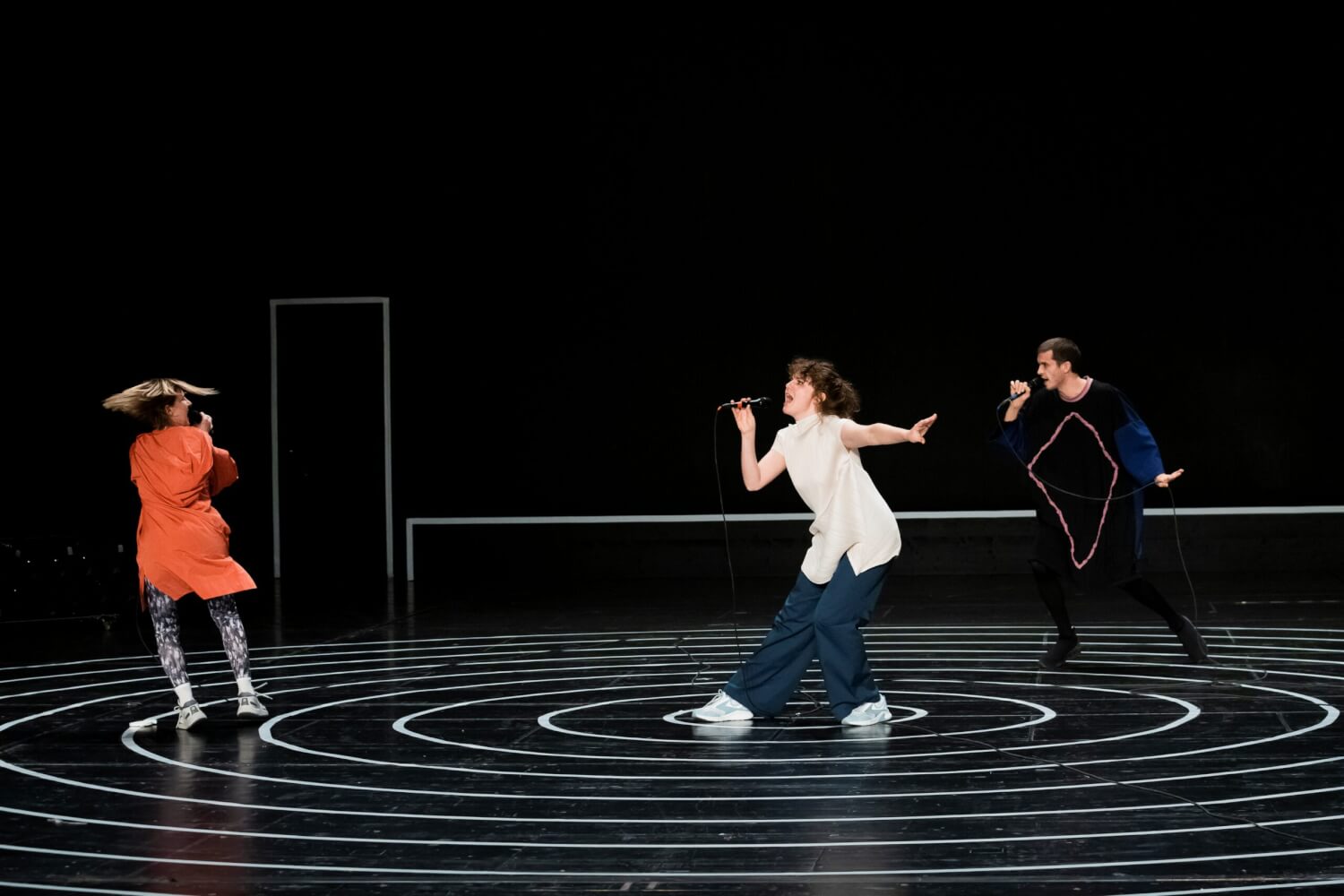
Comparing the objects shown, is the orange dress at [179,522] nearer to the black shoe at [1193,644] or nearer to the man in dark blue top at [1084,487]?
the man in dark blue top at [1084,487]

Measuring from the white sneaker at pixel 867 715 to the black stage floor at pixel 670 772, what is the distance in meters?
0.07

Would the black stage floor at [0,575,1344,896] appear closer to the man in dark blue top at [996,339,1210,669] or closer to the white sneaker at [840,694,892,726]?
the white sneaker at [840,694,892,726]

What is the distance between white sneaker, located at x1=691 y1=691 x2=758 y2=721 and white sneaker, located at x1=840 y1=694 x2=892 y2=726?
0.40 meters

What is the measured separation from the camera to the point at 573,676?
766cm

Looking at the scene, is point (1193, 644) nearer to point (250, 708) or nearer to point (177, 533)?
point (250, 708)

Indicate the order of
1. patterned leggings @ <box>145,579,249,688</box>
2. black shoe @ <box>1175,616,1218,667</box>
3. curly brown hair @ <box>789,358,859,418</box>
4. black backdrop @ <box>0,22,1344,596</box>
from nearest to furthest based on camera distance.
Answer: curly brown hair @ <box>789,358,859,418</box> → patterned leggings @ <box>145,579,249,688</box> → black shoe @ <box>1175,616,1218,667</box> → black backdrop @ <box>0,22,1344,596</box>

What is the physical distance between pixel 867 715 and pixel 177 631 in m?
2.69

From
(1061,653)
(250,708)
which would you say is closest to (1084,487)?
(1061,653)

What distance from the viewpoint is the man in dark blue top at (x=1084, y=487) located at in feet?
25.2

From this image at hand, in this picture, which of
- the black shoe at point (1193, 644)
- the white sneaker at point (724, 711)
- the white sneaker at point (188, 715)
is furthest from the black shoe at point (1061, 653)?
the white sneaker at point (188, 715)

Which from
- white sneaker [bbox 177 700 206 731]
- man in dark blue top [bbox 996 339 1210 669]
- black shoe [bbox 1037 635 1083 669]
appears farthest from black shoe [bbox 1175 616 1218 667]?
white sneaker [bbox 177 700 206 731]

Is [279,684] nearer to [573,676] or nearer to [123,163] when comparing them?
[573,676]

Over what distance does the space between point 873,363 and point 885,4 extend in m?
2.75

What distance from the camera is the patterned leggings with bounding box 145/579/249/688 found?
648 centimetres
